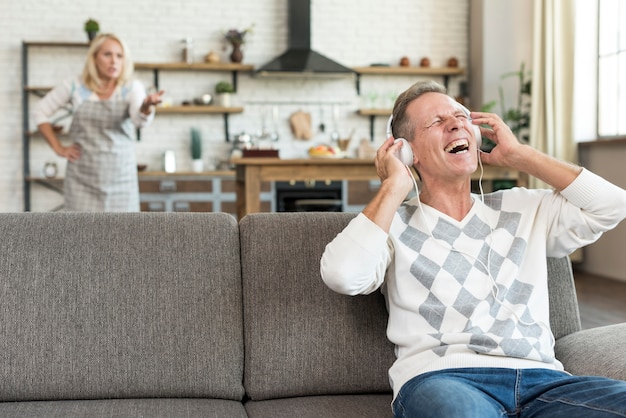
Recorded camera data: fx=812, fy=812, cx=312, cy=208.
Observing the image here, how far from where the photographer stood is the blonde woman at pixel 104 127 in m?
4.19

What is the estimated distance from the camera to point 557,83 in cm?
655

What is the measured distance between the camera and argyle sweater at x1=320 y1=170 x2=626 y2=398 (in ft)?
5.57

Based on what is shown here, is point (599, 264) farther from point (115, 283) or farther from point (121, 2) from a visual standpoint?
point (115, 283)

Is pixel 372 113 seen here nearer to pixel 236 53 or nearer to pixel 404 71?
pixel 404 71

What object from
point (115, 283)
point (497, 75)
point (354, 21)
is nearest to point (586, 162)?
point (497, 75)

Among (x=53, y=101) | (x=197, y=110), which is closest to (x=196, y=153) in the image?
(x=197, y=110)

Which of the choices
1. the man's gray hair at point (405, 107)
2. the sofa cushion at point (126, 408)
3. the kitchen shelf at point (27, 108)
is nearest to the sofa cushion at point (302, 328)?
the sofa cushion at point (126, 408)

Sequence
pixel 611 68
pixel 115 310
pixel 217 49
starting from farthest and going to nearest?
pixel 217 49, pixel 611 68, pixel 115 310

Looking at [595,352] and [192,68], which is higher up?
[192,68]

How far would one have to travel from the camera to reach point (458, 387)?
5.08 feet

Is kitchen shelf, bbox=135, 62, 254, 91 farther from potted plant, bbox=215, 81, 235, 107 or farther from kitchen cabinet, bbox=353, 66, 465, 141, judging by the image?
kitchen cabinet, bbox=353, 66, 465, 141

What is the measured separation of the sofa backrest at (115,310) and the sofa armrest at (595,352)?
766mm

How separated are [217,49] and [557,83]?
3.13 meters

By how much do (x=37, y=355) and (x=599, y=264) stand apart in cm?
535
